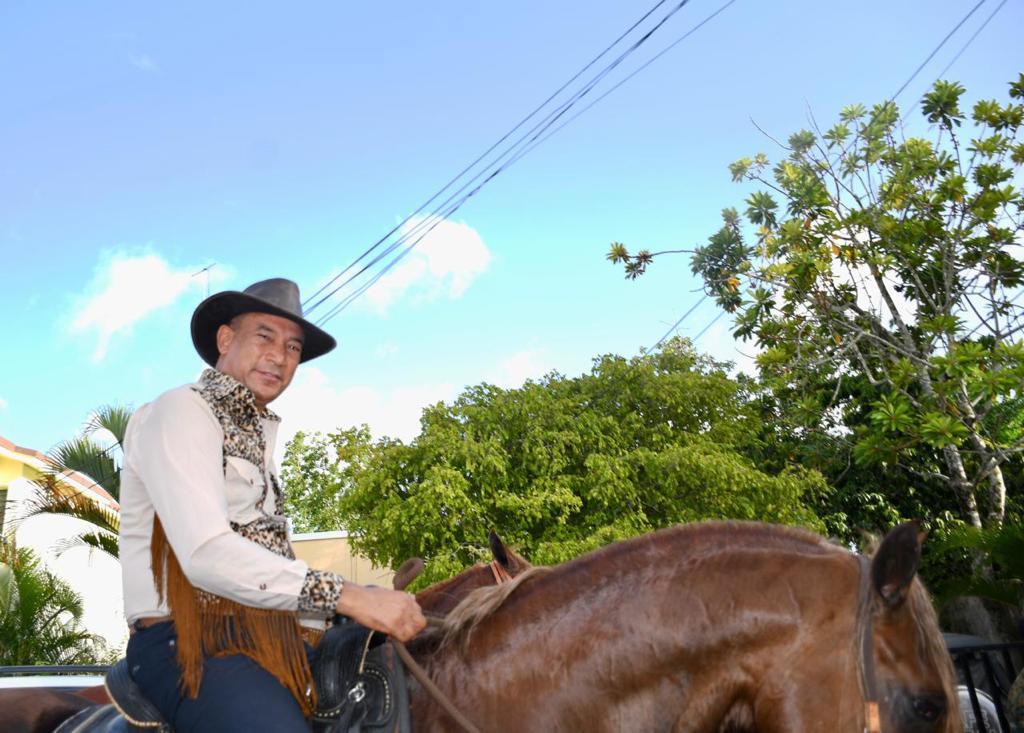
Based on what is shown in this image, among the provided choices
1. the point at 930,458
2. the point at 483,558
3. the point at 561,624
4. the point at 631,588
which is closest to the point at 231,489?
the point at 561,624

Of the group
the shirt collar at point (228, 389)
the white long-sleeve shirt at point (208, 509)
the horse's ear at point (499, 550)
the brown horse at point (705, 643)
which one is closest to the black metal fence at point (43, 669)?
the horse's ear at point (499, 550)

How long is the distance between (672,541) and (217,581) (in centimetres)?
118

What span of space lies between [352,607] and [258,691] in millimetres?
299

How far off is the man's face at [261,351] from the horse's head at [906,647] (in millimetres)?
1770

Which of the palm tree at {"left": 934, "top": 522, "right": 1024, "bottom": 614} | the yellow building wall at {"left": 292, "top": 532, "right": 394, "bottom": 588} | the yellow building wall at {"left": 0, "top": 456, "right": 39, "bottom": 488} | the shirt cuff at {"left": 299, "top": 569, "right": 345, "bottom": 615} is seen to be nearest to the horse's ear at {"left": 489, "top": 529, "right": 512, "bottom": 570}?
the shirt cuff at {"left": 299, "top": 569, "right": 345, "bottom": 615}

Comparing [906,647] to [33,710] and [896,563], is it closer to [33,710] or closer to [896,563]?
[896,563]

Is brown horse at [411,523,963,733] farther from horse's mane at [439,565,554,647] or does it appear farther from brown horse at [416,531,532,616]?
brown horse at [416,531,532,616]

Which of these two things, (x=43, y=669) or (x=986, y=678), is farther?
(x=986, y=678)

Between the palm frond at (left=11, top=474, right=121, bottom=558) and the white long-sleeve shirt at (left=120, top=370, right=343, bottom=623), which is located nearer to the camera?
the white long-sleeve shirt at (left=120, top=370, right=343, bottom=623)

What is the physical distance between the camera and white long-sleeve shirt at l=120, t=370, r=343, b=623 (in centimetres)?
204

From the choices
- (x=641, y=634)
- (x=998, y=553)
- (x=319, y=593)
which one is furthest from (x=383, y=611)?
(x=998, y=553)

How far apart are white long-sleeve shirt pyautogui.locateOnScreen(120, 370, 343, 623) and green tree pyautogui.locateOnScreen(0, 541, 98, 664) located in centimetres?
1194

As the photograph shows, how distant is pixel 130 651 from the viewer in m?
2.26

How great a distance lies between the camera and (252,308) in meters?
2.69
